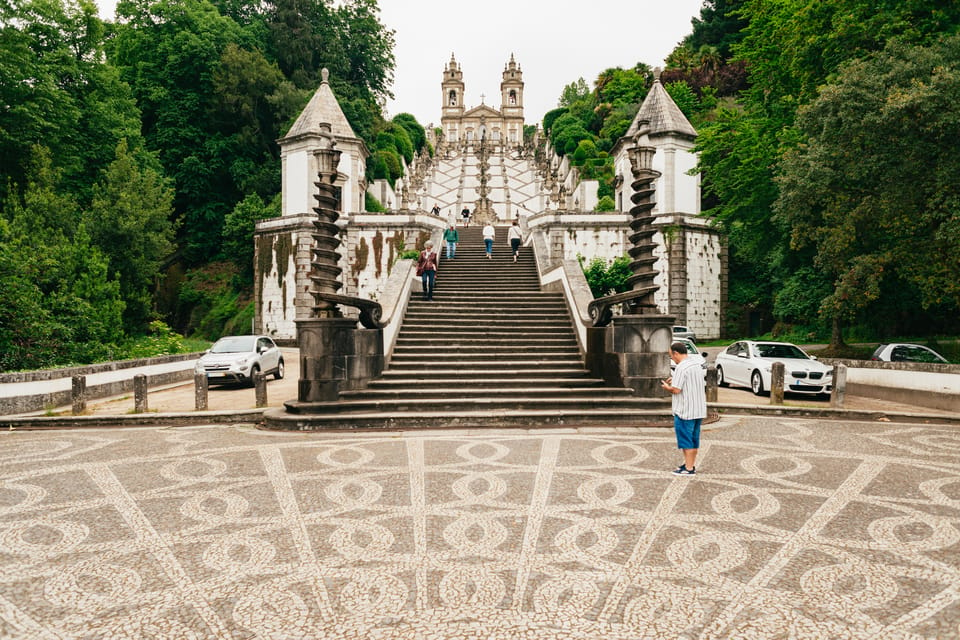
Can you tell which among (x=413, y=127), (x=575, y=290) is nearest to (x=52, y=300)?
(x=575, y=290)

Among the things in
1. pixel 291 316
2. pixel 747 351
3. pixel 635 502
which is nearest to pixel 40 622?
pixel 635 502

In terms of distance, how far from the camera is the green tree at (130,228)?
23.9 meters

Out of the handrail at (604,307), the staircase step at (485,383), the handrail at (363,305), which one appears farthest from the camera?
the handrail at (604,307)

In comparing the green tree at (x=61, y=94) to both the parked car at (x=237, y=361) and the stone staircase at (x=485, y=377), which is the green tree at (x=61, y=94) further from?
the stone staircase at (x=485, y=377)

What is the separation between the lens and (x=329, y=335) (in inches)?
422

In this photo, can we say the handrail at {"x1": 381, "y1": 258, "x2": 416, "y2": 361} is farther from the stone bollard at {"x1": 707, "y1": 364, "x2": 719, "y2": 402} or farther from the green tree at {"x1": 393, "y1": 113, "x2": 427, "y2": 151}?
the green tree at {"x1": 393, "y1": 113, "x2": 427, "y2": 151}

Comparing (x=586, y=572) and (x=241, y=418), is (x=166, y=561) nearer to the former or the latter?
(x=586, y=572)

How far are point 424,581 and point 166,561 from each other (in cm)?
195

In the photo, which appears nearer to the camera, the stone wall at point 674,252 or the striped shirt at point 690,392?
the striped shirt at point 690,392

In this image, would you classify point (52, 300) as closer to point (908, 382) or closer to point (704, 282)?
point (908, 382)

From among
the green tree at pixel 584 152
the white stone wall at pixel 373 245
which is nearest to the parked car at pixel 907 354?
the white stone wall at pixel 373 245

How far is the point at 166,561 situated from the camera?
4137 mm

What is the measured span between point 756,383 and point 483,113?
103m

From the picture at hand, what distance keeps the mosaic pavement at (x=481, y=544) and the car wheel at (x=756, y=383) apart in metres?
6.15
